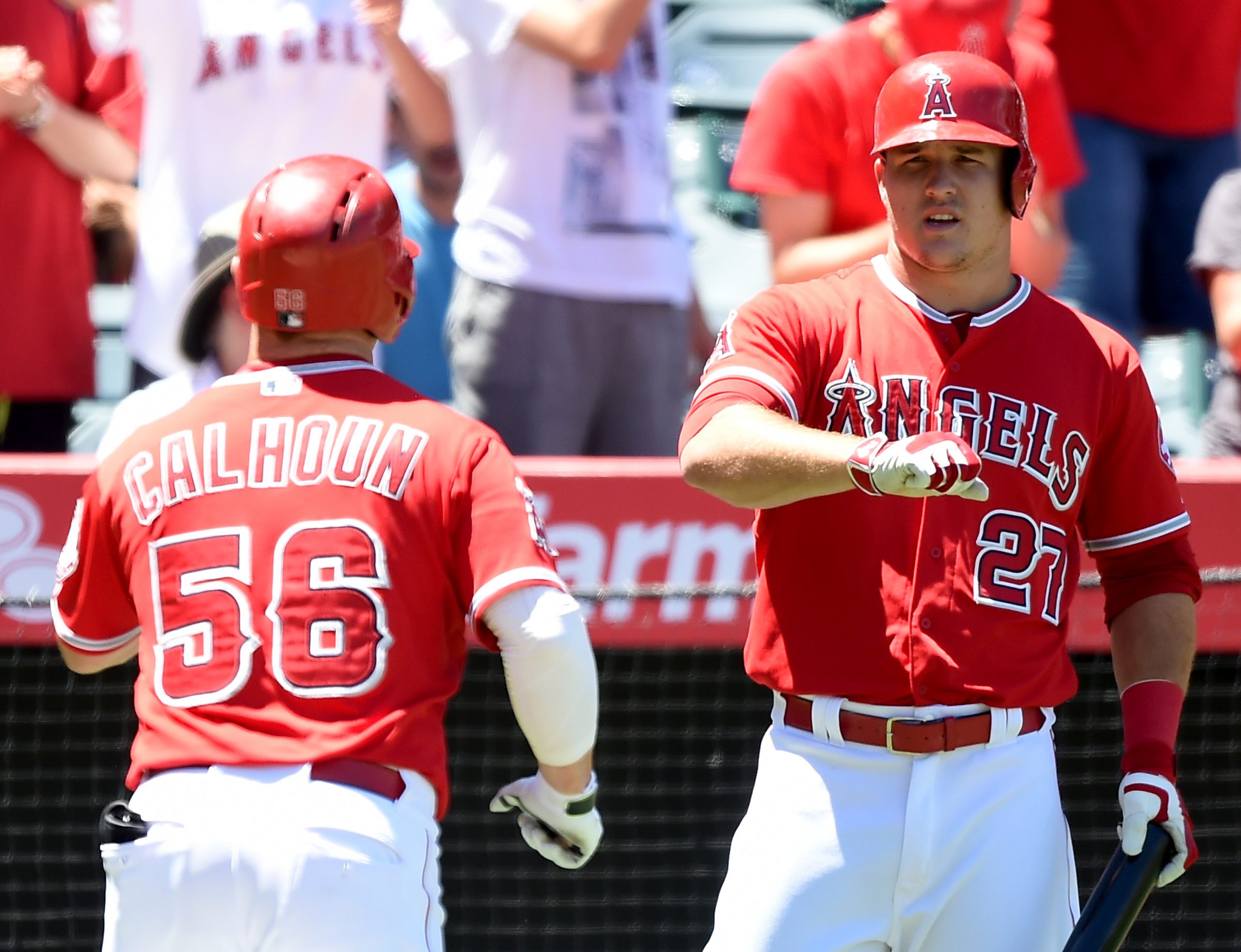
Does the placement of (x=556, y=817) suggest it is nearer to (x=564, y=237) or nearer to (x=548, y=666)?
(x=548, y=666)

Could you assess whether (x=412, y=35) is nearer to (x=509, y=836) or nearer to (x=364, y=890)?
(x=509, y=836)

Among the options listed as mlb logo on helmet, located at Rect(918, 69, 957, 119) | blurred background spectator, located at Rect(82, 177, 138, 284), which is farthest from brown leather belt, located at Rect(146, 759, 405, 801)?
blurred background spectator, located at Rect(82, 177, 138, 284)

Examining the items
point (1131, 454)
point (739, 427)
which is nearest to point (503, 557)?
point (739, 427)

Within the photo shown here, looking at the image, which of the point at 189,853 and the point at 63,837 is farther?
the point at 63,837

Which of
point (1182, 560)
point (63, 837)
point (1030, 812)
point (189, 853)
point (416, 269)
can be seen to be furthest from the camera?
point (416, 269)

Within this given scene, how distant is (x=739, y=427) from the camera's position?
2551 millimetres

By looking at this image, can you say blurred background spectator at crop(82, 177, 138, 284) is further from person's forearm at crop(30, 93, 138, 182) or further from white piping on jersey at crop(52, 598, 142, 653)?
white piping on jersey at crop(52, 598, 142, 653)

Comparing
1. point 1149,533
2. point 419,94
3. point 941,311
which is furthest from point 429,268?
point 1149,533

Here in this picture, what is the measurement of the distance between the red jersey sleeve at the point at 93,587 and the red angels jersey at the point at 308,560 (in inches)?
1.4

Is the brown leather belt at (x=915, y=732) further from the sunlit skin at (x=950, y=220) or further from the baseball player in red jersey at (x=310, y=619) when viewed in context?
the sunlit skin at (x=950, y=220)

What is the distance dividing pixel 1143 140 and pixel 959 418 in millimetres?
2593

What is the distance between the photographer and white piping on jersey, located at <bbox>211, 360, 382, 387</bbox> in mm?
2717

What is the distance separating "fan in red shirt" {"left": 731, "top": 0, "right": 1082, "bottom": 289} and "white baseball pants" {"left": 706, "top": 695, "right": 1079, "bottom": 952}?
5.80 ft

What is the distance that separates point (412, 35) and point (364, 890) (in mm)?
2639
